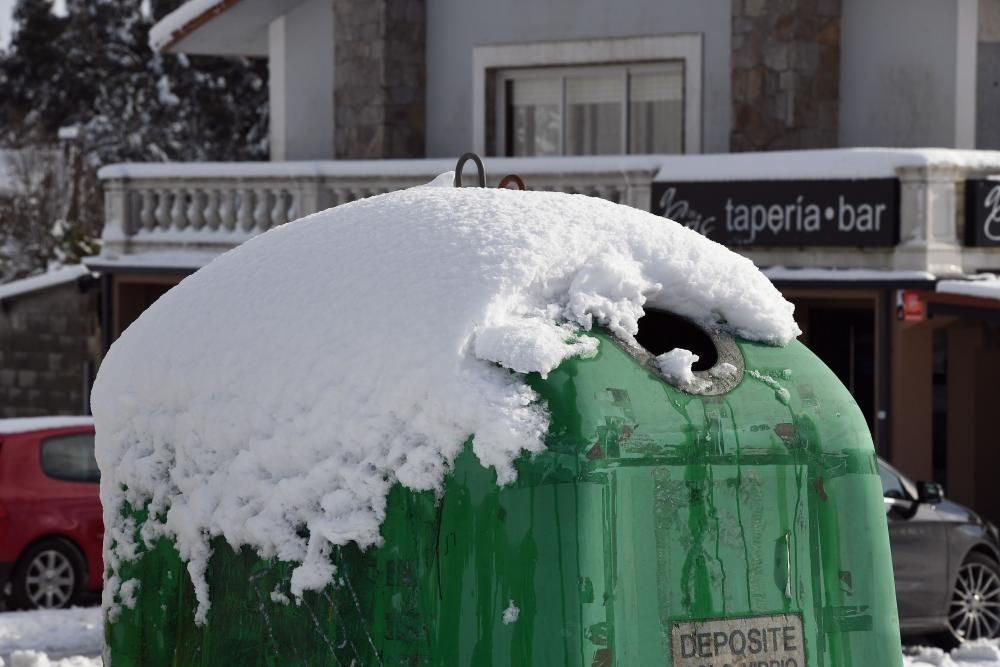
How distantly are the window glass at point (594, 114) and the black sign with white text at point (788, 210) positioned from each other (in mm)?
3551

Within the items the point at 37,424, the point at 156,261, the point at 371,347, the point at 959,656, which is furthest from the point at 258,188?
the point at 371,347

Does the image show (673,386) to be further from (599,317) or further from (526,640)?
(526,640)

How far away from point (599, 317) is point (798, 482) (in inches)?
27.0

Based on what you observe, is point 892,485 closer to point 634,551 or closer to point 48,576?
point 48,576

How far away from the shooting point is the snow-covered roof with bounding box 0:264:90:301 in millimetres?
22812

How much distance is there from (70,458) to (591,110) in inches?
384

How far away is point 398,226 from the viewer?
214 inches

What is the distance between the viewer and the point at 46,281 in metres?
23.1

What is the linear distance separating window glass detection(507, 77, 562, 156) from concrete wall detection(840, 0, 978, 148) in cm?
336

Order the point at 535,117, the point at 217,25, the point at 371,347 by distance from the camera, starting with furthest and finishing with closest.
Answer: the point at 217,25
the point at 535,117
the point at 371,347

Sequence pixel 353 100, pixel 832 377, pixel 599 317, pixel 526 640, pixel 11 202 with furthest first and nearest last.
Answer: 1. pixel 11 202
2. pixel 353 100
3. pixel 832 377
4. pixel 599 317
5. pixel 526 640

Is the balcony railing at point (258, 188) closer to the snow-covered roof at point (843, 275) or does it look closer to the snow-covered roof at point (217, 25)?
the snow-covered roof at point (843, 275)

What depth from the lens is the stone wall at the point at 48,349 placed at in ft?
75.8

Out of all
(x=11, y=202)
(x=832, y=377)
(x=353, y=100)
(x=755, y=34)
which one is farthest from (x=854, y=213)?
(x=11, y=202)
